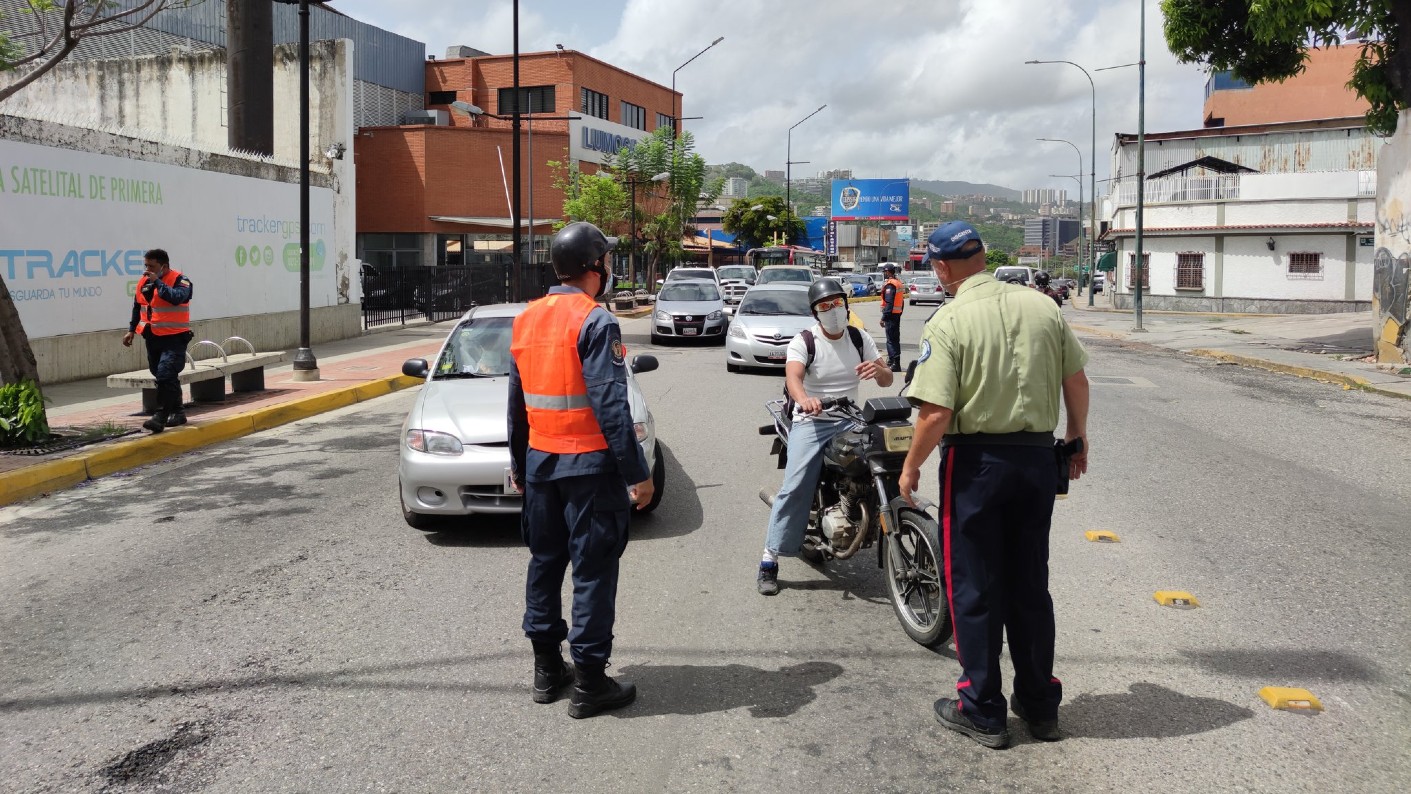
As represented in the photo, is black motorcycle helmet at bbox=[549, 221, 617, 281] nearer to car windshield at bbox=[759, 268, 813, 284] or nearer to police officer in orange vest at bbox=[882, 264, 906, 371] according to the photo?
police officer in orange vest at bbox=[882, 264, 906, 371]

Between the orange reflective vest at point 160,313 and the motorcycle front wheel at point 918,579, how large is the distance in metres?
8.27

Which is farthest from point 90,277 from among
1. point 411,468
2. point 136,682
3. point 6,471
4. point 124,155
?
point 136,682

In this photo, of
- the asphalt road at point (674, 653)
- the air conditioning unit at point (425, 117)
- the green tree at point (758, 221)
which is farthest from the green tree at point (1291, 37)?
the green tree at point (758, 221)

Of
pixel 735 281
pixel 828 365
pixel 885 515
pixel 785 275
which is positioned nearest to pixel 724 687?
pixel 885 515

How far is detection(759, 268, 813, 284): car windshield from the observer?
96.2ft

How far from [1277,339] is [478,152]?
106 feet

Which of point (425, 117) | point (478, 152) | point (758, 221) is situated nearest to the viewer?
point (478, 152)

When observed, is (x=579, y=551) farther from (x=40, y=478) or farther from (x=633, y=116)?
(x=633, y=116)

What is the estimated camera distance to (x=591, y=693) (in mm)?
4266

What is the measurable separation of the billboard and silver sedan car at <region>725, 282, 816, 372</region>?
251 ft

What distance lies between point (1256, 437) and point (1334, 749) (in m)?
8.19

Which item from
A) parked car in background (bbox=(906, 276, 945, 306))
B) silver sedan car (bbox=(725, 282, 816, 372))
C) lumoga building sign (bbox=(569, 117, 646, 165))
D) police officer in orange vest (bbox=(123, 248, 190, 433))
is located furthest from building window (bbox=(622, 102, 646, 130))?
police officer in orange vest (bbox=(123, 248, 190, 433))

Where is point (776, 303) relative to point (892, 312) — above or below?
above

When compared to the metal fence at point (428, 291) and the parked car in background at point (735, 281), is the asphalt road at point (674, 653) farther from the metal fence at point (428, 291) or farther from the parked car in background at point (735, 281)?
the parked car in background at point (735, 281)
